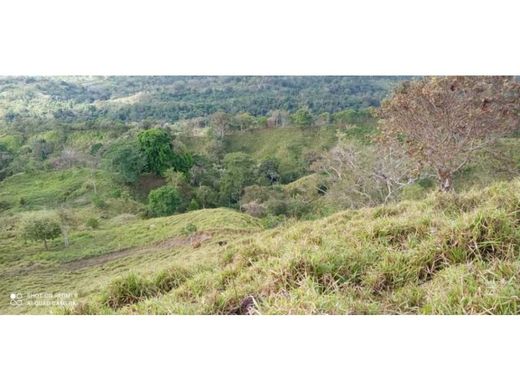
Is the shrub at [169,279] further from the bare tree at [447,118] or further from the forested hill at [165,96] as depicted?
the bare tree at [447,118]

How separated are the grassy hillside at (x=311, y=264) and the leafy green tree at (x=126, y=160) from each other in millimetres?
503

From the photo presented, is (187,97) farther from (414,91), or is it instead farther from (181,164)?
(414,91)

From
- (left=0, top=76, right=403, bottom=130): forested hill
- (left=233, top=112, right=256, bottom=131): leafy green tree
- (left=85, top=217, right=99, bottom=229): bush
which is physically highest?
(left=0, top=76, right=403, bottom=130): forested hill

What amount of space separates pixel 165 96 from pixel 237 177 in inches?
41.8

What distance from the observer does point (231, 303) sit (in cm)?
416

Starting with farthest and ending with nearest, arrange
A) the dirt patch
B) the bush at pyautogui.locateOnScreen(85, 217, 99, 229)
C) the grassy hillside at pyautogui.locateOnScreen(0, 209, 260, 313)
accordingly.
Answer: the bush at pyautogui.locateOnScreen(85, 217, 99, 229), the dirt patch, the grassy hillside at pyautogui.locateOnScreen(0, 209, 260, 313)

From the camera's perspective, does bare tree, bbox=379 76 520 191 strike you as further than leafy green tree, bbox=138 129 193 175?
No

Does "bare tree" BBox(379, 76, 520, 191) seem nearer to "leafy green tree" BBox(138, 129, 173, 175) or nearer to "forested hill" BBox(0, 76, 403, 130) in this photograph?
"forested hill" BBox(0, 76, 403, 130)

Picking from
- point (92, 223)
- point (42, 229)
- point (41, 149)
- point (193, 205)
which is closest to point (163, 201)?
point (193, 205)

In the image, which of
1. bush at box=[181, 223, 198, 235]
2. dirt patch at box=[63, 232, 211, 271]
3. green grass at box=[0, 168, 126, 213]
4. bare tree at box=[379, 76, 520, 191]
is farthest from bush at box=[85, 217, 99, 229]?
bare tree at box=[379, 76, 520, 191]

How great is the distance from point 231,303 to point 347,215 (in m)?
1.51

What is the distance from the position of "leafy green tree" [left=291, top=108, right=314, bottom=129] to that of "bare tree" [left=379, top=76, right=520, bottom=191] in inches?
28.4

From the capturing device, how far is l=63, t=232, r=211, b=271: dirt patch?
4828mm

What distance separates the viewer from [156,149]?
525 centimetres
